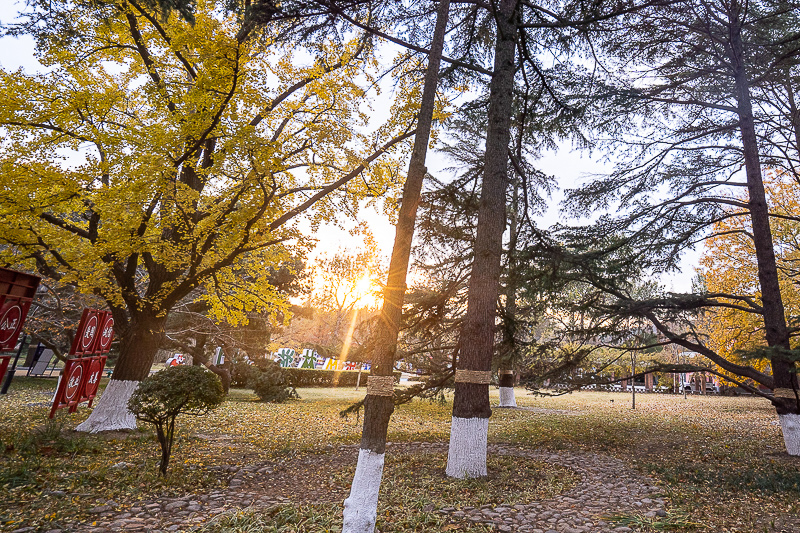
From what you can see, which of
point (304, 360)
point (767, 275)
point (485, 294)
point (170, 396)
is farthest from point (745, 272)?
point (304, 360)

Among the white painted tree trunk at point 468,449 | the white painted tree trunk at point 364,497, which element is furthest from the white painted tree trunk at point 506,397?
the white painted tree trunk at point 364,497

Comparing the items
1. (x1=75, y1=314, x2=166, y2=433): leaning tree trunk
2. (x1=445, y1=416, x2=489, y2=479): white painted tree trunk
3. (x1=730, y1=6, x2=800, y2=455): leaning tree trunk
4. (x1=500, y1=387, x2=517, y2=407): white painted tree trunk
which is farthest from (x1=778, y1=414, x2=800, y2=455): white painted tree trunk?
(x1=75, y1=314, x2=166, y2=433): leaning tree trunk

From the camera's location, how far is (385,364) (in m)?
4.35

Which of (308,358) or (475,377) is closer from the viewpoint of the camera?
(475,377)

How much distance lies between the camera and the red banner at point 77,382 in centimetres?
856

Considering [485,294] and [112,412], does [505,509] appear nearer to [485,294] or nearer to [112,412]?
[485,294]

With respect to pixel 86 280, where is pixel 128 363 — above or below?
below

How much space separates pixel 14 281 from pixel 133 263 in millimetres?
2084

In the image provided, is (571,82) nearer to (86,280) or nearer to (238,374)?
(86,280)

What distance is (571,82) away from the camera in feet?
27.0

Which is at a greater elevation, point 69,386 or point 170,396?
point 170,396

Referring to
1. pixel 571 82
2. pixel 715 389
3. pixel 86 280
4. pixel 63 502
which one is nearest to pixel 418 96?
pixel 571 82

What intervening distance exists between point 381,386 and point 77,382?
8.98m

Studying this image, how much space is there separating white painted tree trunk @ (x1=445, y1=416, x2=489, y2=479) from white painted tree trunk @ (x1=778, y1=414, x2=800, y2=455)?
6755 mm
